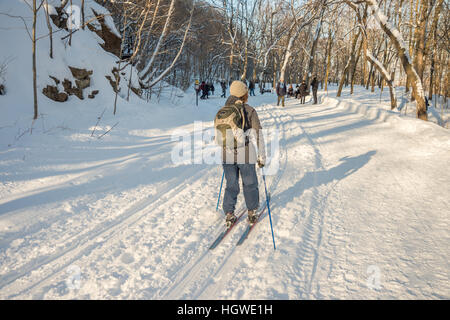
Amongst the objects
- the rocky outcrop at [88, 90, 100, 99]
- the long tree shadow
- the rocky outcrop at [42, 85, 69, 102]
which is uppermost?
the rocky outcrop at [88, 90, 100, 99]

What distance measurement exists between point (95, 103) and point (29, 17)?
131 inches

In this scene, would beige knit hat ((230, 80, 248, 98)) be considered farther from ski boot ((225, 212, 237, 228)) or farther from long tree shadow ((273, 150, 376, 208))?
long tree shadow ((273, 150, 376, 208))

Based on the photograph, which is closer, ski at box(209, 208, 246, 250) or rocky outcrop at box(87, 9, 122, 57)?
ski at box(209, 208, 246, 250)

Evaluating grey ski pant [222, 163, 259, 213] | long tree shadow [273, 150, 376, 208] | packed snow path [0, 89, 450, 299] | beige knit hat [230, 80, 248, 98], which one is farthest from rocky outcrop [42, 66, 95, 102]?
long tree shadow [273, 150, 376, 208]

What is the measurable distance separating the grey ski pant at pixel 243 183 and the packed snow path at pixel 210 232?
35 centimetres

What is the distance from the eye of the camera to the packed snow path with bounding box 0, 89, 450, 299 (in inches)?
91.0

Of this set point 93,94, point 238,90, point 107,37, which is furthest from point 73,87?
point 238,90

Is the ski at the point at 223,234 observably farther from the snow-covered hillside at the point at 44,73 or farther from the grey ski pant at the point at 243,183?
the snow-covered hillside at the point at 44,73

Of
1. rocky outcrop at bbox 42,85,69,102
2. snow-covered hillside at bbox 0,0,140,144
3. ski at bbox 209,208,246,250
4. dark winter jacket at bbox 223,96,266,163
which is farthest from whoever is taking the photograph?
rocky outcrop at bbox 42,85,69,102

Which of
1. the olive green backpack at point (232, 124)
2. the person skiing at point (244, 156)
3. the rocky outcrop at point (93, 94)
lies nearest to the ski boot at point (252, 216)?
the person skiing at point (244, 156)

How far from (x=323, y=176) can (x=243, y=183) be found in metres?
2.50

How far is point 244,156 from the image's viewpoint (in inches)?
121

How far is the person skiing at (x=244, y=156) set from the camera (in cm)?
306

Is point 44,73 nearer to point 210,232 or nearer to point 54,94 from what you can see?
point 54,94
